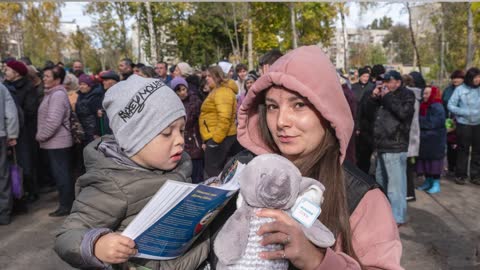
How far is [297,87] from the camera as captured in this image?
1.59m

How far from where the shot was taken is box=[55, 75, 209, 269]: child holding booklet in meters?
1.59

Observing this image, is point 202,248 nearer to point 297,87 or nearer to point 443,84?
point 297,87

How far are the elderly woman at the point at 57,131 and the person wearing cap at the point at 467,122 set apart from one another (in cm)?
654

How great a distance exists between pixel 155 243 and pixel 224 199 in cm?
31

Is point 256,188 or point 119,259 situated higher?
point 256,188

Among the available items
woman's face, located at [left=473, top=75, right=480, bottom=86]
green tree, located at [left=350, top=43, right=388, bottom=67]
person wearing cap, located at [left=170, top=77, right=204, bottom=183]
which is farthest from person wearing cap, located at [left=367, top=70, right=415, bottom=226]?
green tree, located at [left=350, top=43, right=388, bottom=67]

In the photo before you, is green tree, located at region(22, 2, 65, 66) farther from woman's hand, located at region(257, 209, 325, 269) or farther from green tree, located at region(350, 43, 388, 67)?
green tree, located at region(350, 43, 388, 67)

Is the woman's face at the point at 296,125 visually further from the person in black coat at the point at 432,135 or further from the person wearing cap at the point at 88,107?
the person in black coat at the point at 432,135

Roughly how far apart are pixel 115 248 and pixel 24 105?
581cm

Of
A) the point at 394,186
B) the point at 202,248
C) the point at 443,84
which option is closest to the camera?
the point at 202,248

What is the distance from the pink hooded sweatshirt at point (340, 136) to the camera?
1474 millimetres

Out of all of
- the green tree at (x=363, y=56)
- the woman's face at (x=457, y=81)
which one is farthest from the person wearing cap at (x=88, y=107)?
the green tree at (x=363, y=56)

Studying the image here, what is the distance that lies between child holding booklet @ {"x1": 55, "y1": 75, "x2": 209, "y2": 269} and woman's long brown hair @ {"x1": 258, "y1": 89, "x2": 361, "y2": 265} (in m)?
0.46

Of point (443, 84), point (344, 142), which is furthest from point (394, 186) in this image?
point (443, 84)
